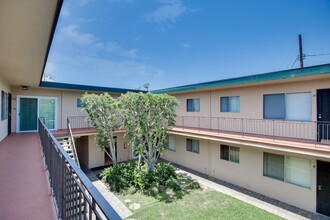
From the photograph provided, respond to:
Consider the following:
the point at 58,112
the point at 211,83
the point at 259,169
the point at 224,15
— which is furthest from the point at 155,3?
the point at 259,169

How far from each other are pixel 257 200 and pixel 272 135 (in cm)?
336

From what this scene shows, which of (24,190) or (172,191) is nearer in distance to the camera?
(24,190)

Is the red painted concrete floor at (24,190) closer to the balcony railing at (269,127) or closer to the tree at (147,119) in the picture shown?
the tree at (147,119)

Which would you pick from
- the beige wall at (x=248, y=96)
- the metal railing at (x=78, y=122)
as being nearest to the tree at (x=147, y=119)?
the beige wall at (x=248, y=96)

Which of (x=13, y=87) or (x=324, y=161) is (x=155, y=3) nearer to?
(x=13, y=87)

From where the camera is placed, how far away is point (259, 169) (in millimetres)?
9414

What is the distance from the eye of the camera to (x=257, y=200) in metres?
8.60

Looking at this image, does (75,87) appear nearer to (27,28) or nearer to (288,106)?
(27,28)

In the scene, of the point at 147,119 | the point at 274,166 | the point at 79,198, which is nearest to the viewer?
the point at 79,198

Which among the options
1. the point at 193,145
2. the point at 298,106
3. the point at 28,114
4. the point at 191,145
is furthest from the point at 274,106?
the point at 28,114

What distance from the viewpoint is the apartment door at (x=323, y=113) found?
7.63m

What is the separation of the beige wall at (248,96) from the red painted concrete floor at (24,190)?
393 inches

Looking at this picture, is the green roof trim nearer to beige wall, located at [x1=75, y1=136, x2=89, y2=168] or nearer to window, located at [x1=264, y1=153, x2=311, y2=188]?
window, located at [x1=264, y1=153, x2=311, y2=188]

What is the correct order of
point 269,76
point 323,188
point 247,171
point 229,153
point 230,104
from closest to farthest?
point 323,188 → point 269,76 → point 247,171 → point 229,153 → point 230,104
